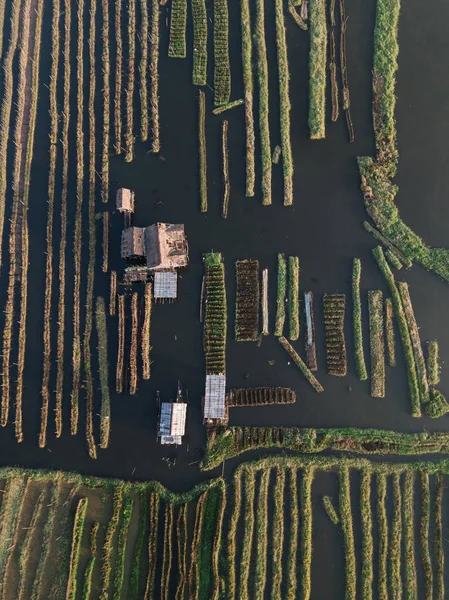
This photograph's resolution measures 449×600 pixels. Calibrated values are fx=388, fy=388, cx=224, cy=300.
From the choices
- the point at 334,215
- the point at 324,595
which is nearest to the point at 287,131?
the point at 334,215

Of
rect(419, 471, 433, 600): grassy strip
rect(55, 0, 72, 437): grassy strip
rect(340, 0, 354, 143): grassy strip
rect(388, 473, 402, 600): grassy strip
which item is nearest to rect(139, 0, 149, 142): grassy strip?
rect(55, 0, 72, 437): grassy strip

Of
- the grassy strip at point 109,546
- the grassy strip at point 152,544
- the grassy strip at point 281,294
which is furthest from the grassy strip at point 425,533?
the grassy strip at point 109,546

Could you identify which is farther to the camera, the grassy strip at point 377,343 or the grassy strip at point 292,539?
the grassy strip at point 377,343

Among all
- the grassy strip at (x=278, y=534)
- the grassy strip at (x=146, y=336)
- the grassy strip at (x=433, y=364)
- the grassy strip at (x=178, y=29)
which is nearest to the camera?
the grassy strip at (x=278, y=534)

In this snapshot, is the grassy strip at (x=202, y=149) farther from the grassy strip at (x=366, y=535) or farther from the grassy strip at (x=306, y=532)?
the grassy strip at (x=366, y=535)

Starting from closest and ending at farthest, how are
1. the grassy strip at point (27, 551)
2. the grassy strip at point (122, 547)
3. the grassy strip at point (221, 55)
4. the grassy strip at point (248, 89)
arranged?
the grassy strip at point (122, 547) < the grassy strip at point (27, 551) < the grassy strip at point (248, 89) < the grassy strip at point (221, 55)

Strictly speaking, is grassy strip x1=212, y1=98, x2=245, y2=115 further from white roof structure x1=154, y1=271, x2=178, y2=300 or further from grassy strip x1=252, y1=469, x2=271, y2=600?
grassy strip x1=252, y1=469, x2=271, y2=600

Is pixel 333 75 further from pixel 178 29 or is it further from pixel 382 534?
pixel 382 534
